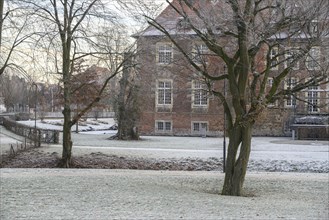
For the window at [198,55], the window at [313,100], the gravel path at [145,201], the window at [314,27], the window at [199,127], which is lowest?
the gravel path at [145,201]

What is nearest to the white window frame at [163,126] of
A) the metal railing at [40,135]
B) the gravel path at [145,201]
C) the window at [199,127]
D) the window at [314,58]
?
the window at [199,127]

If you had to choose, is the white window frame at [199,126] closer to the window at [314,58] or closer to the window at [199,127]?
the window at [199,127]

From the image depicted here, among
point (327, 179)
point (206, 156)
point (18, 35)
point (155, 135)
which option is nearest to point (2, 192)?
point (18, 35)

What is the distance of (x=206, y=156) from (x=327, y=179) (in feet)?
34.1

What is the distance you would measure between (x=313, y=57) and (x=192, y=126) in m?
42.2

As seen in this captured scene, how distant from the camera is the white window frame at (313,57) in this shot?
1437 cm

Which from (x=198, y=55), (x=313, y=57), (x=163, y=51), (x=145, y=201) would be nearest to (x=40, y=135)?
(x=163, y=51)

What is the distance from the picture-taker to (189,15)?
14648 mm

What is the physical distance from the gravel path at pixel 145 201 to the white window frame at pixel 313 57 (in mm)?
3821

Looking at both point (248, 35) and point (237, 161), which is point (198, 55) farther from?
point (237, 161)

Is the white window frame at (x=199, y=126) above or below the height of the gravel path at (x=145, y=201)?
above

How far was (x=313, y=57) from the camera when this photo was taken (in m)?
14.5

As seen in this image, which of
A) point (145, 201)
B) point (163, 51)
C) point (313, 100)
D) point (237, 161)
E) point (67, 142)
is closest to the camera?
point (145, 201)

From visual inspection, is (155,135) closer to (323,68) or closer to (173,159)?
(173,159)
